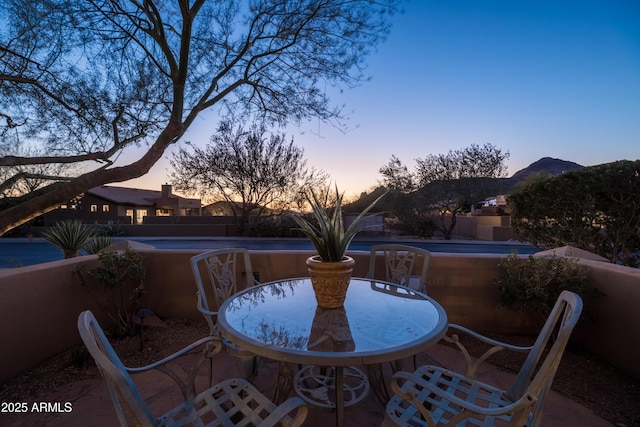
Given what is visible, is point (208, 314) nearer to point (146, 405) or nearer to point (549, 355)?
point (146, 405)

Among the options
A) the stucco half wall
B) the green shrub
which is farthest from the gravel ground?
the green shrub

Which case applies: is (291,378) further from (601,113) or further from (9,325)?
(601,113)

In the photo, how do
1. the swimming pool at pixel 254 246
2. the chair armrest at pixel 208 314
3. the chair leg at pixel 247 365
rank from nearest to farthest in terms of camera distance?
1. the chair leg at pixel 247 365
2. the chair armrest at pixel 208 314
3. the swimming pool at pixel 254 246

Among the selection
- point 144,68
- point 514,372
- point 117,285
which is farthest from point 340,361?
point 144,68

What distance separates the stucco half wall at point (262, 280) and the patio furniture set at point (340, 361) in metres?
1.16

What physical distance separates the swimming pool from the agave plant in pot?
1008 cm

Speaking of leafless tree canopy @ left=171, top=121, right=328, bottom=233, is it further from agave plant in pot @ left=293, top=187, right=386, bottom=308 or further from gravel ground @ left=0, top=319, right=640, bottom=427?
agave plant in pot @ left=293, top=187, right=386, bottom=308

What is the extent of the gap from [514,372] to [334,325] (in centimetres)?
188

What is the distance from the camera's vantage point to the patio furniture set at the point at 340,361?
1.11 metres

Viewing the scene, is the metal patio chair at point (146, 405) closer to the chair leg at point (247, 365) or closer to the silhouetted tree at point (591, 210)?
the chair leg at point (247, 365)

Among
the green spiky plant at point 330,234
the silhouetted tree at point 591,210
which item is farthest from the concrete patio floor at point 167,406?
the silhouetted tree at point 591,210

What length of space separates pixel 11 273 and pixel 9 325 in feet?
→ 1.27

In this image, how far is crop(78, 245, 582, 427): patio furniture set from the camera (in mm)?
1105

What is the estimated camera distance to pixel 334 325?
1614 mm
